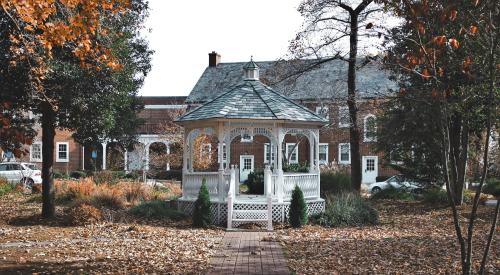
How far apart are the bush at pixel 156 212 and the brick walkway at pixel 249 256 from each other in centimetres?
333

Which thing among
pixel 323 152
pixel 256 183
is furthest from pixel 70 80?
pixel 323 152

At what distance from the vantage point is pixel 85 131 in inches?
686

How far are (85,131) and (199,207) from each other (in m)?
4.33

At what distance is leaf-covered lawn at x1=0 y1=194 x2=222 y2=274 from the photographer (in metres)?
9.78

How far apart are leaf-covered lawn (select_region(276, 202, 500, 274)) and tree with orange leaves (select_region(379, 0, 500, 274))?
20.1 inches

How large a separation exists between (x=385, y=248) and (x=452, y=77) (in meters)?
8.18

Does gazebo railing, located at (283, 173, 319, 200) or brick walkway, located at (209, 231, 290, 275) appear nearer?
brick walkway, located at (209, 231, 290, 275)

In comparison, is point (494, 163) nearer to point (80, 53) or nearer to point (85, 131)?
point (85, 131)

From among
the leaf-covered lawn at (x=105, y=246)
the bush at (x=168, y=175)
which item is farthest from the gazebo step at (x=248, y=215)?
the bush at (x=168, y=175)

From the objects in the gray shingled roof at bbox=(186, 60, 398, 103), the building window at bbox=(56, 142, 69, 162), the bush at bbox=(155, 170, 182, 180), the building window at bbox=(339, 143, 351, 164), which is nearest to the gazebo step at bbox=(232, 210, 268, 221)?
the gray shingled roof at bbox=(186, 60, 398, 103)

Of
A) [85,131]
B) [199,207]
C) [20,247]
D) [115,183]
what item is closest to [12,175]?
[115,183]

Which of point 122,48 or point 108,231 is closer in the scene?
point 108,231

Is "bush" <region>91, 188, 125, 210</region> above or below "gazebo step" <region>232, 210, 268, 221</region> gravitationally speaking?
above

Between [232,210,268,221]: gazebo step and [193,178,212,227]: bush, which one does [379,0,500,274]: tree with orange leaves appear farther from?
[193,178,212,227]: bush
